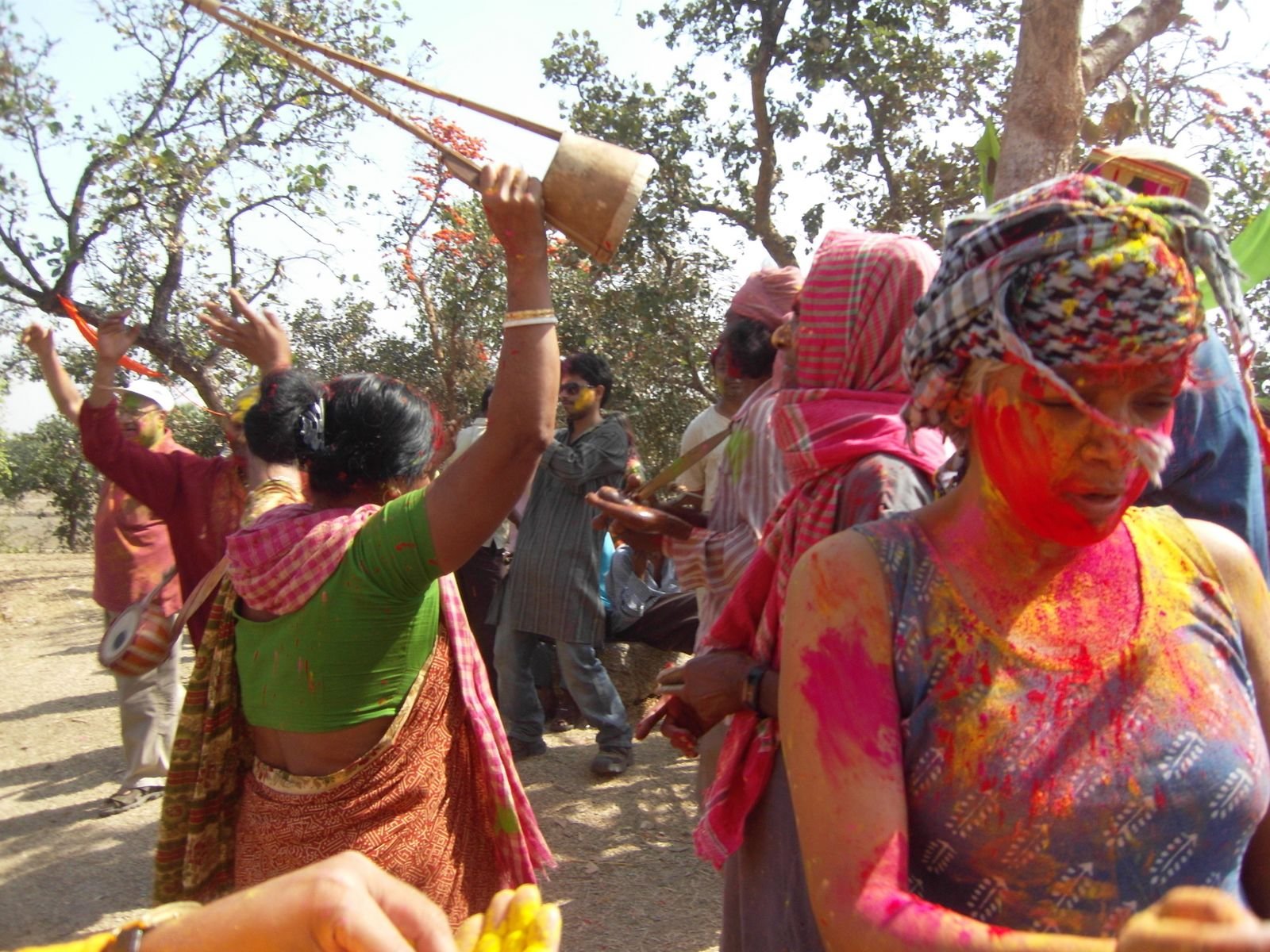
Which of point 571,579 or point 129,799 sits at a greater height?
point 571,579

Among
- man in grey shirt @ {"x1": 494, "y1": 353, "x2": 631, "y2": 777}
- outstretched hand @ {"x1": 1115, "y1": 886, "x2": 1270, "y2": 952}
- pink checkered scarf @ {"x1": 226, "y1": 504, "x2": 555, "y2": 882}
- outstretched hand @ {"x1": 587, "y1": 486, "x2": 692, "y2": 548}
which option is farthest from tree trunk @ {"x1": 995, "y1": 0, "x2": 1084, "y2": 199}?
outstretched hand @ {"x1": 1115, "y1": 886, "x2": 1270, "y2": 952}

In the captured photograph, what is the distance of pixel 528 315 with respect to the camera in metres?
1.98

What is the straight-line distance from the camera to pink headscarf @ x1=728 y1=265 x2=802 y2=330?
10.6 ft

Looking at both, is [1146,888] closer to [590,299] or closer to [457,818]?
[457,818]

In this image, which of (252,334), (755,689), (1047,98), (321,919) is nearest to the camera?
(321,919)

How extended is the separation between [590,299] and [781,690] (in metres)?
8.66

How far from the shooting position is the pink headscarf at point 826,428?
184 centimetres

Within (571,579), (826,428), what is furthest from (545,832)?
(826,428)

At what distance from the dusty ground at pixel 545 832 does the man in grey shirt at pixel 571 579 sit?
293mm

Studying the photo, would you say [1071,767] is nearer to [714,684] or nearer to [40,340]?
[714,684]

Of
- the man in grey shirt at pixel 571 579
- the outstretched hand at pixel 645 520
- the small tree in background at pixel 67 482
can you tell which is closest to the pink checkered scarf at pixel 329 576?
the outstretched hand at pixel 645 520

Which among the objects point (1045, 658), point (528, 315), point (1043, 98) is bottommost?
point (1045, 658)

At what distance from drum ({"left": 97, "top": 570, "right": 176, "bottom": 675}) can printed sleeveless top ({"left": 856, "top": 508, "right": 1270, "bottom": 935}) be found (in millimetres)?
2441

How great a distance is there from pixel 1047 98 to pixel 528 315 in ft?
10.7
